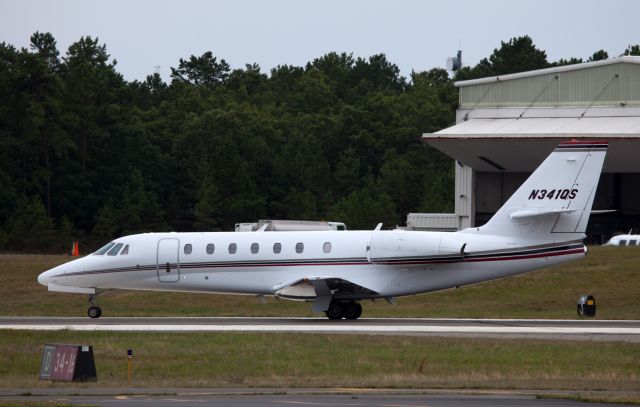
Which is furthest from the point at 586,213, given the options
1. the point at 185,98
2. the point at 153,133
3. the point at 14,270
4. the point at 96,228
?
the point at 185,98

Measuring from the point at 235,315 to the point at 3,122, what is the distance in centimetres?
4775

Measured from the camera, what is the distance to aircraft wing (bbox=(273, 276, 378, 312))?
29.8m

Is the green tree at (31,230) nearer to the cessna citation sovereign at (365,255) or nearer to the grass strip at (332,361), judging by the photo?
the cessna citation sovereign at (365,255)

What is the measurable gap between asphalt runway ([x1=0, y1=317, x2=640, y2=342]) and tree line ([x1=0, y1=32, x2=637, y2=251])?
3547cm

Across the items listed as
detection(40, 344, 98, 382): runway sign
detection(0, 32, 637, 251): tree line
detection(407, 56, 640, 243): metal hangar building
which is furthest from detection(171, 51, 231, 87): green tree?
Answer: detection(40, 344, 98, 382): runway sign

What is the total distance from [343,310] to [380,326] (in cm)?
264

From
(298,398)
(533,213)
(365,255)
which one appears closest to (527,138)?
(533,213)

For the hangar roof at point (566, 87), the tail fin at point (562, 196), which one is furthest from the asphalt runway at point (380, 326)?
the hangar roof at point (566, 87)

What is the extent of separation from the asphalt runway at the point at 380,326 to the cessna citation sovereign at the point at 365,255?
877 millimetres

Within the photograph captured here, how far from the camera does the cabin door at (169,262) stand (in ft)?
104

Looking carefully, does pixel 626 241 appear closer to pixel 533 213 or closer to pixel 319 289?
pixel 533 213

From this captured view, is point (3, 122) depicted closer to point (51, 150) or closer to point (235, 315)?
point (51, 150)

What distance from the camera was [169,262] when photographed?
31656 millimetres

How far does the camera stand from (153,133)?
8681cm
